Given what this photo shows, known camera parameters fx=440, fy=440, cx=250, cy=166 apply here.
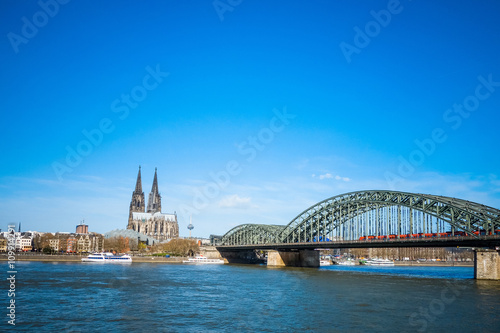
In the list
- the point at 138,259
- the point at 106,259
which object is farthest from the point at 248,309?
the point at 138,259

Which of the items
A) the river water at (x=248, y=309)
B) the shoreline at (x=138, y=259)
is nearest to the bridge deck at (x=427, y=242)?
the river water at (x=248, y=309)

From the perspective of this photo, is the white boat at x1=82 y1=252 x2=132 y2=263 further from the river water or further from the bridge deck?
the river water

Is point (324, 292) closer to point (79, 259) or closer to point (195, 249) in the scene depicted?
point (79, 259)

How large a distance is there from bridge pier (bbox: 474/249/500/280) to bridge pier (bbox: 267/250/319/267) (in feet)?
176

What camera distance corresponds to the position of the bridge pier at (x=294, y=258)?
116 meters

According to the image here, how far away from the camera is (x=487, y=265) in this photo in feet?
217

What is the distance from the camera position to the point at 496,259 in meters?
65.1

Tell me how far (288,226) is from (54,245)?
11649 centimetres

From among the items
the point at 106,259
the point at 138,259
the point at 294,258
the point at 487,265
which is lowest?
the point at 138,259

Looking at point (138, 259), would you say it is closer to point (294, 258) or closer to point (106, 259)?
point (106, 259)

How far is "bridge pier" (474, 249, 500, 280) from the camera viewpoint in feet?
213

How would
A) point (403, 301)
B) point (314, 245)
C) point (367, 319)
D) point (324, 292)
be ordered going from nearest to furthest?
point (367, 319)
point (403, 301)
point (324, 292)
point (314, 245)

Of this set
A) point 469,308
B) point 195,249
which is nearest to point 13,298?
point 469,308

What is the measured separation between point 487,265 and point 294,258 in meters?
58.4
